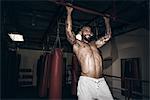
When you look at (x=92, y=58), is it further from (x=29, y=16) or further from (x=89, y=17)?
(x=29, y=16)

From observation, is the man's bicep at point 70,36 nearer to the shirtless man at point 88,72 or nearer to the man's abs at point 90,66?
the shirtless man at point 88,72

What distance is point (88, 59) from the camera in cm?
286

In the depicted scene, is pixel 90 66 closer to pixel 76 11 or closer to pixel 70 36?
pixel 70 36

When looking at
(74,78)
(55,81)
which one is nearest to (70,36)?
(55,81)

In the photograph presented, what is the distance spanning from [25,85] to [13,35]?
550cm

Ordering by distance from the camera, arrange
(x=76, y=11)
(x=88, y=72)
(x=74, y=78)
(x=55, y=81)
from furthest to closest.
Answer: (x=76, y=11) < (x=74, y=78) < (x=88, y=72) < (x=55, y=81)

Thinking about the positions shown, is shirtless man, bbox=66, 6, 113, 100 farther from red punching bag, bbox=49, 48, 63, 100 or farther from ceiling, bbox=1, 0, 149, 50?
ceiling, bbox=1, 0, 149, 50

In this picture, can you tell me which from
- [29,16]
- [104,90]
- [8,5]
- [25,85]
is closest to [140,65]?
[104,90]

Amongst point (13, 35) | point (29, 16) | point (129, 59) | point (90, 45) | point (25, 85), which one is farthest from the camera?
point (25, 85)

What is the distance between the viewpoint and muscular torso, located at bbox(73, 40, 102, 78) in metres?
2.83

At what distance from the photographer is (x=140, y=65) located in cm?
548

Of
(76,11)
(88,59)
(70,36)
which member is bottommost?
(88,59)

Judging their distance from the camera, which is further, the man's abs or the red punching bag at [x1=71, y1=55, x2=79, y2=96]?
the red punching bag at [x1=71, y1=55, x2=79, y2=96]

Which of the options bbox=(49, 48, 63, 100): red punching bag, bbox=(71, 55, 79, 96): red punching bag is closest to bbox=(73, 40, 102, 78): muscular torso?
bbox=(49, 48, 63, 100): red punching bag
